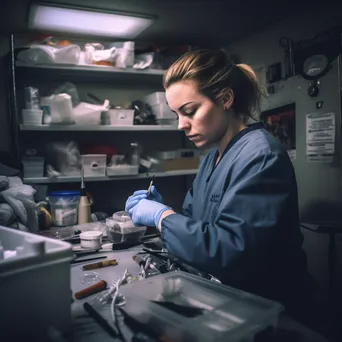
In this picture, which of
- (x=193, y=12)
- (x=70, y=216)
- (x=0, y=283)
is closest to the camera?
(x=0, y=283)

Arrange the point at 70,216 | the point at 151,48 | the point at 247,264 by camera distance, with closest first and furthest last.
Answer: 1. the point at 247,264
2. the point at 70,216
3. the point at 151,48

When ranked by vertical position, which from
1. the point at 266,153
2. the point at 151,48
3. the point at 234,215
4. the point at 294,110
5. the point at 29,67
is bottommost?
the point at 234,215

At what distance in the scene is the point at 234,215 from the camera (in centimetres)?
96

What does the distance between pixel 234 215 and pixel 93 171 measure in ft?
5.23

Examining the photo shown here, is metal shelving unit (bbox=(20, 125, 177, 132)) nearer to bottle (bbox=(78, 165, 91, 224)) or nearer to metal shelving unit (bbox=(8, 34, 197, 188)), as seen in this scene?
metal shelving unit (bbox=(8, 34, 197, 188))

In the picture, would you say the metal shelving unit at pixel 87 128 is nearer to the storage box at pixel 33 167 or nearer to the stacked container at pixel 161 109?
the stacked container at pixel 161 109

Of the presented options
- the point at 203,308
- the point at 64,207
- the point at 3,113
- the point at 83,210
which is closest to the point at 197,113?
the point at 203,308

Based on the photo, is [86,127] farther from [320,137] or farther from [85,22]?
[320,137]

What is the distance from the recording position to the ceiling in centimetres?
200

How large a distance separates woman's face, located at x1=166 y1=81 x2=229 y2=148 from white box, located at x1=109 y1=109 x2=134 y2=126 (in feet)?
3.87

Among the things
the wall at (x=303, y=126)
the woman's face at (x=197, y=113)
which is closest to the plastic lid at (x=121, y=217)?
the woman's face at (x=197, y=113)

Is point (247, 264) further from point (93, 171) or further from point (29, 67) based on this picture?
point (29, 67)

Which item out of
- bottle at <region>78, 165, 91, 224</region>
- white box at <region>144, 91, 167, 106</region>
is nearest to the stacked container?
white box at <region>144, 91, 167, 106</region>

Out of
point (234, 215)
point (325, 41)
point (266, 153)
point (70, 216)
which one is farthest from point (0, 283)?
point (325, 41)
